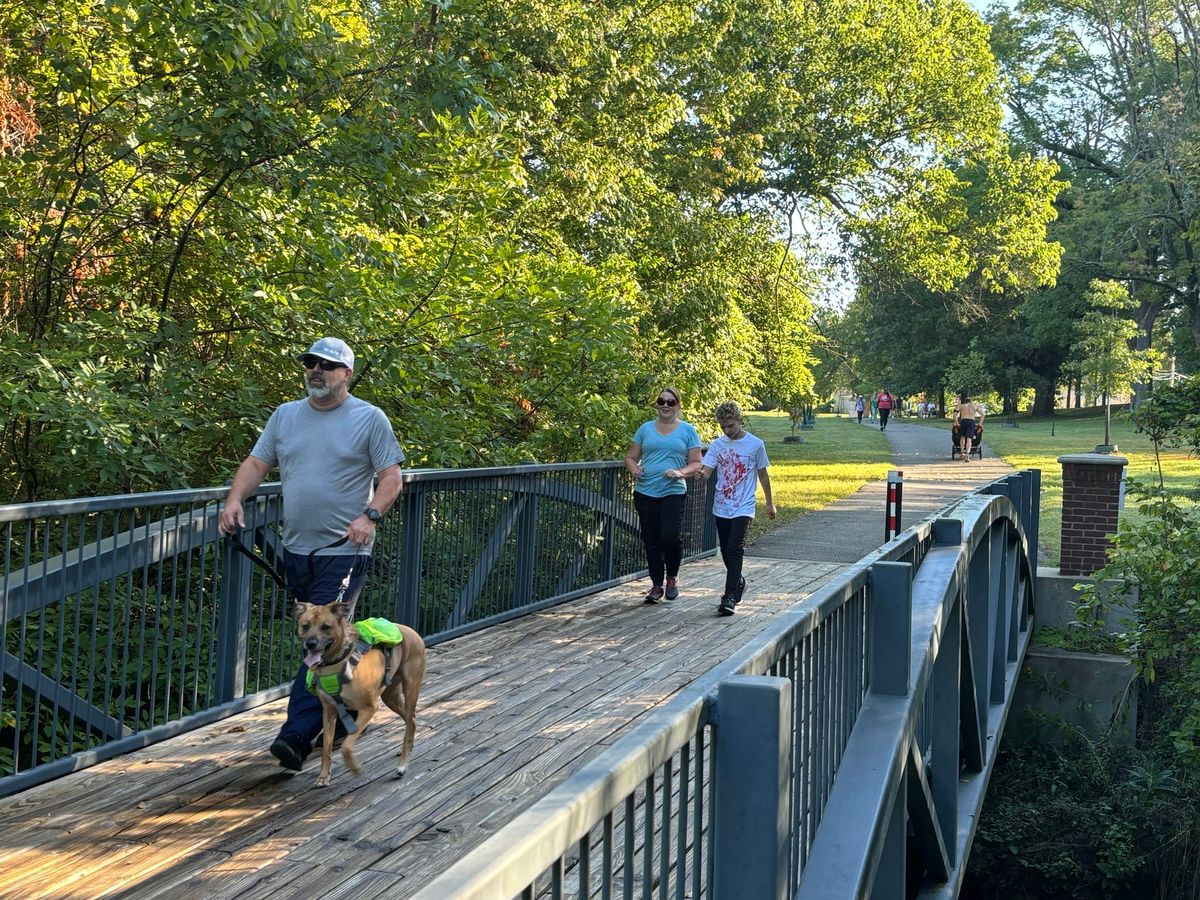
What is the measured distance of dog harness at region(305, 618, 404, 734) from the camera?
15.8ft

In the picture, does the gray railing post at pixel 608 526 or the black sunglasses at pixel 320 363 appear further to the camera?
the gray railing post at pixel 608 526

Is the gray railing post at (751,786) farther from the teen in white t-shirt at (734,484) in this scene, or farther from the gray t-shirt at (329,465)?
the teen in white t-shirt at (734,484)

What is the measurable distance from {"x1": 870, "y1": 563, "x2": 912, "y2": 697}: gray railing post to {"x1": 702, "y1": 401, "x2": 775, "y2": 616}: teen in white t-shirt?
18.9 ft

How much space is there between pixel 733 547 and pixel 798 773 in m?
6.94

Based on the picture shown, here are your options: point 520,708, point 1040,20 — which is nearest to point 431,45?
point 520,708

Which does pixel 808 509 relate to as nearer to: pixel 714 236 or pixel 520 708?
pixel 714 236

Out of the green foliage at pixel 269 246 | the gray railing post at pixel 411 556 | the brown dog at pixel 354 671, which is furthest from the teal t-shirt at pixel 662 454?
the brown dog at pixel 354 671

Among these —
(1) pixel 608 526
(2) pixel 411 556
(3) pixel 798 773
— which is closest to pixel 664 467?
(1) pixel 608 526

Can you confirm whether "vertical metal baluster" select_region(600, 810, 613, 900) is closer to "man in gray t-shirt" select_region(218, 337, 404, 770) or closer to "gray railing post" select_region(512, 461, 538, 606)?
"man in gray t-shirt" select_region(218, 337, 404, 770)

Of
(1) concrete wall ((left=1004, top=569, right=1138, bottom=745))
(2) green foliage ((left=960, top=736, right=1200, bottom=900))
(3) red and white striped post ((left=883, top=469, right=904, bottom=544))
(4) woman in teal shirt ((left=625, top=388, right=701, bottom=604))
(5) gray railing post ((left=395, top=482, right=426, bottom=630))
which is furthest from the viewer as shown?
(1) concrete wall ((left=1004, top=569, right=1138, bottom=745))

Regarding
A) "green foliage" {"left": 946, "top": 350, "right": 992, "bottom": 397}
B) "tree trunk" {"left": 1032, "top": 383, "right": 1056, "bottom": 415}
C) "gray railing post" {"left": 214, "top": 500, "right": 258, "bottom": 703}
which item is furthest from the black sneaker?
"tree trunk" {"left": 1032, "top": 383, "right": 1056, "bottom": 415}

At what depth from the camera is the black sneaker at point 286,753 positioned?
16.5 feet

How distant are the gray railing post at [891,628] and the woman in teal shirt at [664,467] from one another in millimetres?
6032

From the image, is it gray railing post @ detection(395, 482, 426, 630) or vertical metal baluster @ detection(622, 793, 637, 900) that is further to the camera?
gray railing post @ detection(395, 482, 426, 630)
